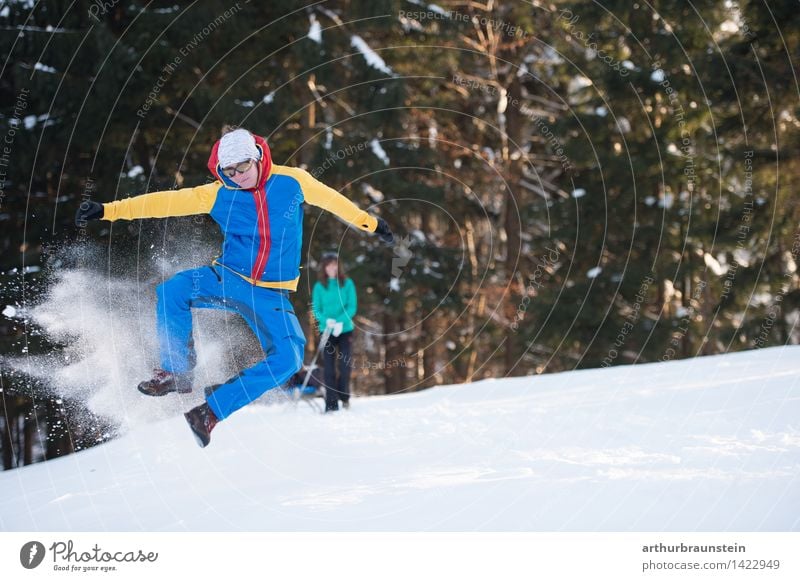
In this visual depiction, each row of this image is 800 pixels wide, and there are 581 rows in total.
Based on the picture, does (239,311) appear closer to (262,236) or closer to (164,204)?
(262,236)

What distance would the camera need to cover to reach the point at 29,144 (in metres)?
A: 12.8

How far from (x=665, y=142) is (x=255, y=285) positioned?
13.8m

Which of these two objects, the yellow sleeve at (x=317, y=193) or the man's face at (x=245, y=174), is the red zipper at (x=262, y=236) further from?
the yellow sleeve at (x=317, y=193)

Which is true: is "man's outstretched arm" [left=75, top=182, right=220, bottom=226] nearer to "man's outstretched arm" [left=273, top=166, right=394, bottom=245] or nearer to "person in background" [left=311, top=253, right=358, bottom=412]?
"man's outstretched arm" [left=273, top=166, right=394, bottom=245]

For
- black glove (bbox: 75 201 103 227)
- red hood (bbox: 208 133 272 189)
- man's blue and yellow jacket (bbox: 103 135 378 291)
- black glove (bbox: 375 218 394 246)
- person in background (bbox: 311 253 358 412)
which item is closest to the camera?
black glove (bbox: 75 201 103 227)

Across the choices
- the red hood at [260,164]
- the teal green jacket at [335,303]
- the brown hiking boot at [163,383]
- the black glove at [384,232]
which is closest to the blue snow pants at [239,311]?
the brown hiking boot at [163,383]

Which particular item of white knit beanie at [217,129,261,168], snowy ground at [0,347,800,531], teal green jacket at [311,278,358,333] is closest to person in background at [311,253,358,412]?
teal green jacket at [311,278,358,333]

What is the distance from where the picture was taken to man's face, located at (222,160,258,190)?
4.88 m

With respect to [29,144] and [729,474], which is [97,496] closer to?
[729,474]

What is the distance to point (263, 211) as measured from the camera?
5.12 metres

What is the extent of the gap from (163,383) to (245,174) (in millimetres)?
1474

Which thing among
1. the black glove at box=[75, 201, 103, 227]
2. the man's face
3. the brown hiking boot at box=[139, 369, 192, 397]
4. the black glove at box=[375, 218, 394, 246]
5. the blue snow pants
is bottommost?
the brown hiking boot at box=[139, 369, 192, 397]

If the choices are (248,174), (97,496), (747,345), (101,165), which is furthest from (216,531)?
Answer: (747,345)

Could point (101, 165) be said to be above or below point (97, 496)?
above
